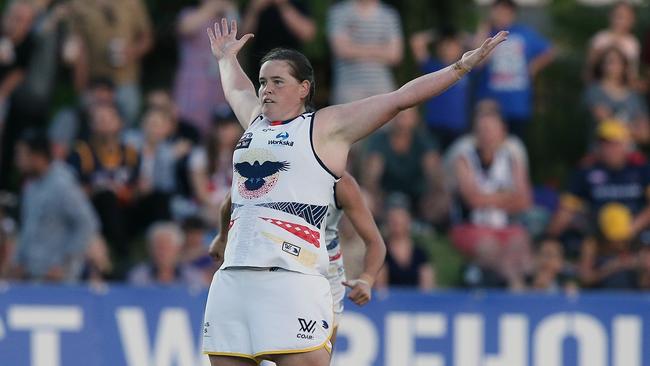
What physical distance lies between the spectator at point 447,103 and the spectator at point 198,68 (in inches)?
80.2

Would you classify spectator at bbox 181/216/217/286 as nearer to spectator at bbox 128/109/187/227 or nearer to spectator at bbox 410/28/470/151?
spectator at bbox 128/109/187/227

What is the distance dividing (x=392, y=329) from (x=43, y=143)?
11.2 ft

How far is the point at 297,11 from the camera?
14570 millimetres

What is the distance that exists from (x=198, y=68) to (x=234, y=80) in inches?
248

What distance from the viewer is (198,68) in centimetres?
1440

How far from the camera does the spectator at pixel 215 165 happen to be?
44.6 feet

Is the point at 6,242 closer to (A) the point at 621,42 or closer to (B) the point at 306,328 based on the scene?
(A) the point at 621,42

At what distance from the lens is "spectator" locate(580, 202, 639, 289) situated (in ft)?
44.0

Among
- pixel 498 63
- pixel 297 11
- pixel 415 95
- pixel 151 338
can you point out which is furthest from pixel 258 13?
pixel 415 95

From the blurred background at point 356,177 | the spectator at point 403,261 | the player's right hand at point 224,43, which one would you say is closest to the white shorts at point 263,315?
the player's right hand at point 224,43

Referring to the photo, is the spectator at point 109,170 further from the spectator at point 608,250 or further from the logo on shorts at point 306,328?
the logo on shorts at point 306,328

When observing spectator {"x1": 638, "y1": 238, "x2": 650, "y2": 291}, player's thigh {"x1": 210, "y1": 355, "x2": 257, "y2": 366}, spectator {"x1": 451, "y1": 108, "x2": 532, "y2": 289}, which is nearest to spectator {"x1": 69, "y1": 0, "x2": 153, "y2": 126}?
spectator {"x1": 451, "y1": 108, "x2": 532, "y2": 289}

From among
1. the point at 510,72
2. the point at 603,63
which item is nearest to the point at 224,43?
the point at 510,72

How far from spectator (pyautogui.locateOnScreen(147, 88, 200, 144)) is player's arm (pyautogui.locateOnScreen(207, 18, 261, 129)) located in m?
5.61
